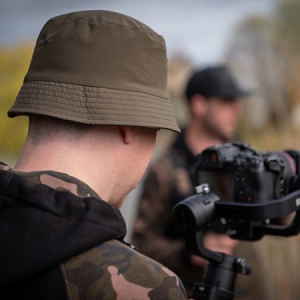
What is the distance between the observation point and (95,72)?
1.33m

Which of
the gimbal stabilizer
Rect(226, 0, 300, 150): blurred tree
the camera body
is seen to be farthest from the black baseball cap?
the gimbal stabilizer

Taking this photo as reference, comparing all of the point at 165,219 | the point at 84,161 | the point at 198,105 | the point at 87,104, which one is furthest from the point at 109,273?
the point at 198,105

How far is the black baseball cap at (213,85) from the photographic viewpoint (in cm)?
381

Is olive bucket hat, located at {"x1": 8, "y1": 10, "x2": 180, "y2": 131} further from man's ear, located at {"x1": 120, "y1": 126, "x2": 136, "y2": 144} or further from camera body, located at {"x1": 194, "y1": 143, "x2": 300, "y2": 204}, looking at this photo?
camera body, located at {"x1": 194, "y1": 143, "x2": 300, "y2": 204}

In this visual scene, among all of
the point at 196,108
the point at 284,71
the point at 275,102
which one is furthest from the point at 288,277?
the point at 284,71

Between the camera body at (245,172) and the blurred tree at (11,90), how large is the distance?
14.0 ft

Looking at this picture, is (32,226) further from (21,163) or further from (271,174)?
(271,174)

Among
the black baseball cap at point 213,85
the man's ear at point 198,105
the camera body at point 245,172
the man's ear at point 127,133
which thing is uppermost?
the black baseball cap at point 213,85

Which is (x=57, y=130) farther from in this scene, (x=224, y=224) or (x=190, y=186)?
(x=190, y=186)

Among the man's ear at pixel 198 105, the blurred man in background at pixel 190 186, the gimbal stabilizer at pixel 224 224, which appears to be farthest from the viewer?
the man's ear at pixel 198 105

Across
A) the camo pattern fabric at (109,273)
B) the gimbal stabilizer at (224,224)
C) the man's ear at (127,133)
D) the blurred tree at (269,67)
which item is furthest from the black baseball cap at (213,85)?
the camo pattern fabric at (109,273)

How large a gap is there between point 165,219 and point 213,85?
113cm

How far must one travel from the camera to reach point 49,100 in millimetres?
1336

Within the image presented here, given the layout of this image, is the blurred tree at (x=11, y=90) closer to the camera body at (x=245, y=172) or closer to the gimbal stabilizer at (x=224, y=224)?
the camera body at (x=245, y=172)
